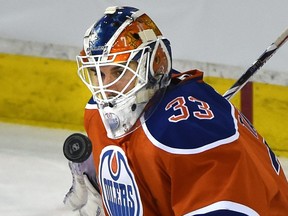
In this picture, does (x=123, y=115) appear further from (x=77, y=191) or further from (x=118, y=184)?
(x=77, y=191)

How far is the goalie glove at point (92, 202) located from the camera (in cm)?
196

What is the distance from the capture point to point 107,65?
5.35ft

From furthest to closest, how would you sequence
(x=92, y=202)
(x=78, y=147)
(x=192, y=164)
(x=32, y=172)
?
(x=32, y=172) < (x=92, y=202) < (x=78, y=147) < (x=192, y=164)

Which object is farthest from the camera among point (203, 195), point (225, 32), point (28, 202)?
point (225, 32)

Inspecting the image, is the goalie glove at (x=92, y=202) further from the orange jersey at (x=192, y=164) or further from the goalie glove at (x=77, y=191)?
the orange jersey at (x=192, y=164)

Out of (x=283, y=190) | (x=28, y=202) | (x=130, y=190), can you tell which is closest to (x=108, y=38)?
(x=130, y=190)

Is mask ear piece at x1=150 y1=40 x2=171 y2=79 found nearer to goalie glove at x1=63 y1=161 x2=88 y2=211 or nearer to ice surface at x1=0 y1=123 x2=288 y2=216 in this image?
goalie glove at x1=63 y1=161 x2=88 y2=211

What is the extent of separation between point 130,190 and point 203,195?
20 centimetres

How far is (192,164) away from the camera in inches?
60.2

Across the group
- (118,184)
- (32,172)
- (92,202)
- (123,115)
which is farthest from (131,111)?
(32,172)

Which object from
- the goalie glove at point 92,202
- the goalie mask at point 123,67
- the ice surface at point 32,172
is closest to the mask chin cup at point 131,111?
Result: the goalie mask at point 123,67

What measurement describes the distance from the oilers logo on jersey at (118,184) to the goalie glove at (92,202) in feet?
0.55

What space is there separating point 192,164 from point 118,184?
0.73 ft

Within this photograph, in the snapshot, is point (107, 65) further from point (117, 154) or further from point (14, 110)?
point (14, 110)
